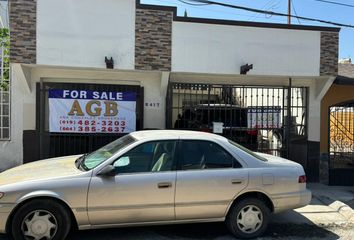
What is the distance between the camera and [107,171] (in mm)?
5125

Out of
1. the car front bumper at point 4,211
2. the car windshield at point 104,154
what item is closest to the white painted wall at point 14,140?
the car windshield at point 104,154

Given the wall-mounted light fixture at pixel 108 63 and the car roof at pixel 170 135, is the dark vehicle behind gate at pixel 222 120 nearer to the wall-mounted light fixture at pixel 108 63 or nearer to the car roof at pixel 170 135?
the wall-mounted light fixture at pixel 108 63

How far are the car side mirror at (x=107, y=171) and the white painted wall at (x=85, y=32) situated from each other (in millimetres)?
3999

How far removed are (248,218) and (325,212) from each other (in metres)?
2.46

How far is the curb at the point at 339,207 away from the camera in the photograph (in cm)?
713

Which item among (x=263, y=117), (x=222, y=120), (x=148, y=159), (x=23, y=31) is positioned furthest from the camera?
(x=263, y=117)

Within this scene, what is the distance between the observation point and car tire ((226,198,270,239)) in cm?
565

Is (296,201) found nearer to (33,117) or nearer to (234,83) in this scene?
(234,83)

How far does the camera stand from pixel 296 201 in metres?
5.91

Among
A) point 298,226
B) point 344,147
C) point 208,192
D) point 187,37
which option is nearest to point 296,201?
point 298,226

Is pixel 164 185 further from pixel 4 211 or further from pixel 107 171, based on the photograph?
pixel 4 211

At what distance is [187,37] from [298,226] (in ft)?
15.3

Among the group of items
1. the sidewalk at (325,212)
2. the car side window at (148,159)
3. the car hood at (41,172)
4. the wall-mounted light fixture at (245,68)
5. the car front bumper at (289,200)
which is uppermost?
the wall-mounted light fixture at (245,68)

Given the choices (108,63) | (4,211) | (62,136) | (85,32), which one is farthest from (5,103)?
(4,211)
